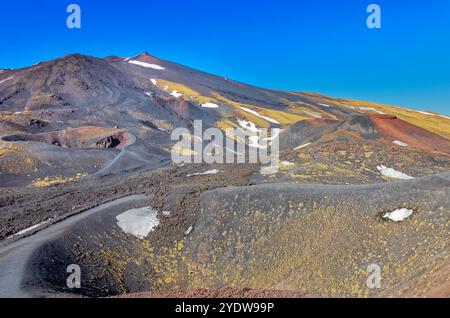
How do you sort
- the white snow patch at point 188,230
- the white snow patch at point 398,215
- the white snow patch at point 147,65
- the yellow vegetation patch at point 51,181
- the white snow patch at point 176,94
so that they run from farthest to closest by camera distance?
the white snow patch at point 147,65 → the white snow patch at point 176,94 → the yellow vegetation patch at point 51,181 → the white snow patch at point 188,230 → the white snow patch at point 398,215

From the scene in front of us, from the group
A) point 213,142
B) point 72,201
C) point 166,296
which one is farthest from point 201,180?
point 213,142

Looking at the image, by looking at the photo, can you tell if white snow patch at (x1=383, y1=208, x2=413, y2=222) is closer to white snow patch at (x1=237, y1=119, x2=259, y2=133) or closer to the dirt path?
the dirt path

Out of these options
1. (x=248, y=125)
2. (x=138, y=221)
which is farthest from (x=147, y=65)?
(x=138, y=221)

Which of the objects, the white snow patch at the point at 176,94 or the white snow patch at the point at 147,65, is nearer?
the white snow patch at the point at 176,94

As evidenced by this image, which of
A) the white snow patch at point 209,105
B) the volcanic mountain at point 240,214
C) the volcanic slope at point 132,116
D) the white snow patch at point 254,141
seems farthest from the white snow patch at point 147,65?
the volcanic mountain at point 240,214

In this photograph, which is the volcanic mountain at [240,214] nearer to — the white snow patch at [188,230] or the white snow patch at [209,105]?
the white snow patch at [188,230]
